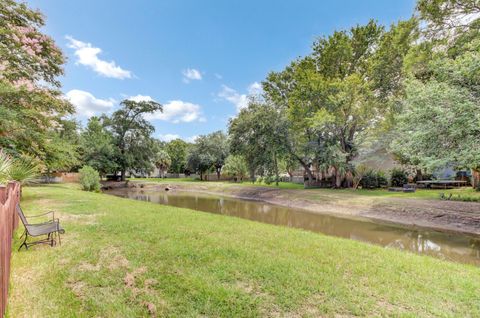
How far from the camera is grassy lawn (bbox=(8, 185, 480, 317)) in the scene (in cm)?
293

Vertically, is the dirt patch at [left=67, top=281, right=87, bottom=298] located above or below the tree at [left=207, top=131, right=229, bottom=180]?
below

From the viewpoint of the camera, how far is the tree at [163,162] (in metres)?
47.8

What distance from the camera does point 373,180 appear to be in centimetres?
1995

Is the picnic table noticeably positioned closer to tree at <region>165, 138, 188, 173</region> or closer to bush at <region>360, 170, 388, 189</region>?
bush at <region>360, 170, 388, 189</region>

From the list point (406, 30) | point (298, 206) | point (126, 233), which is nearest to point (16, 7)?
point (126, 233)

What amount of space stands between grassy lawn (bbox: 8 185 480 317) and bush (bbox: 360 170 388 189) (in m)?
16.3

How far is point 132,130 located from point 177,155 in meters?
20.0

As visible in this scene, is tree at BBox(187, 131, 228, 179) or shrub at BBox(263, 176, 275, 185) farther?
tree at BBox(187, 131, 228, 179)

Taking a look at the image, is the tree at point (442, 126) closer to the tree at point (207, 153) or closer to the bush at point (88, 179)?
the bush at point (88, 179)

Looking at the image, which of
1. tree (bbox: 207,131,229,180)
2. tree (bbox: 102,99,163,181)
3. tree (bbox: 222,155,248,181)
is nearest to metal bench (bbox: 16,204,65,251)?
tree (bbox: 102,99,163,181)

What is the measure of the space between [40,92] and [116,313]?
9.92 metres

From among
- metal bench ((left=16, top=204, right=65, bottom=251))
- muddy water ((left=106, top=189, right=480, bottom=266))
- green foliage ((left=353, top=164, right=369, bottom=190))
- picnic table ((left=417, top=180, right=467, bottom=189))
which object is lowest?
muddy water ((left=106, top=189, right=480, bottom=266))

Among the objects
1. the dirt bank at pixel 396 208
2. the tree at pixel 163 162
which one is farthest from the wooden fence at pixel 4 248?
the tree at pixel 163 162

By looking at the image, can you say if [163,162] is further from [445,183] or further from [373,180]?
[445,183]
